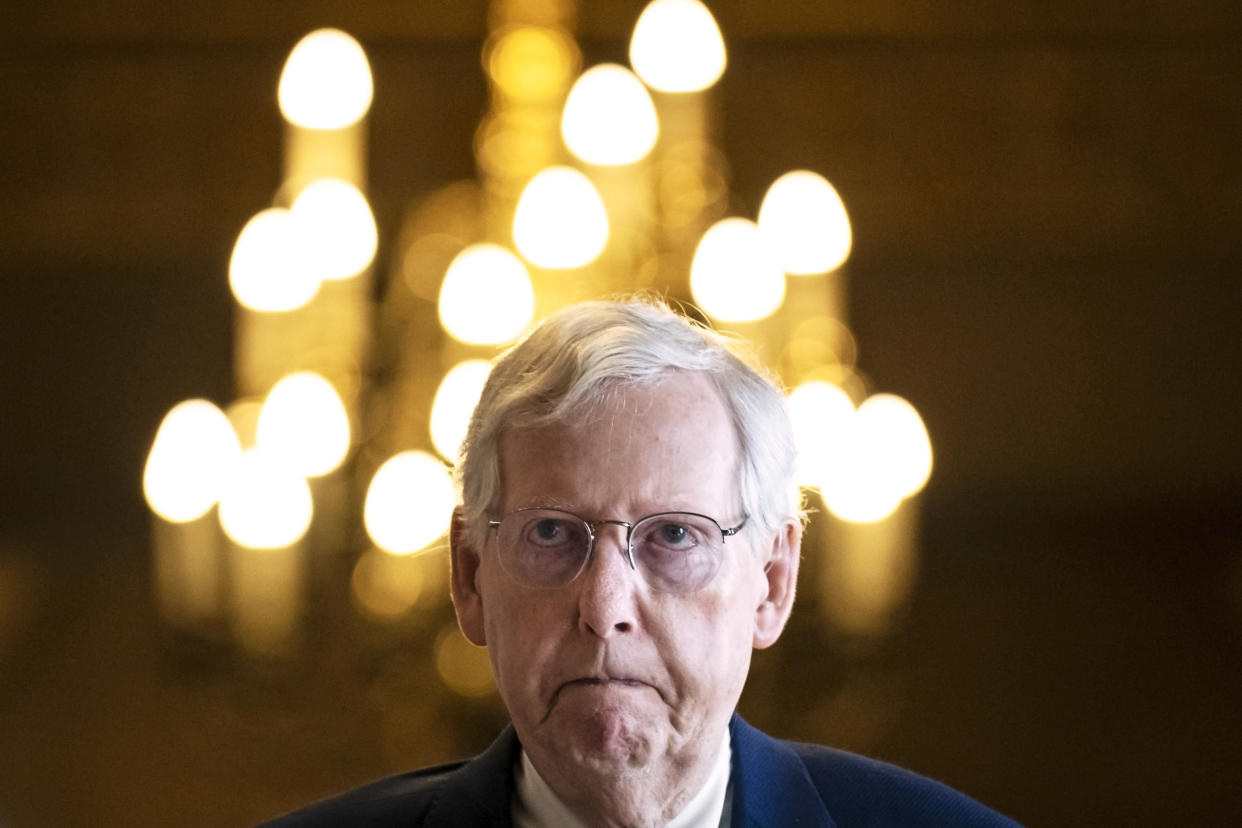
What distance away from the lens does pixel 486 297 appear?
12.7 ft

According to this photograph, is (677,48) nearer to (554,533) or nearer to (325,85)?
(325,85)

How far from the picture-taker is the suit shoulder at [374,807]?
5.66 ft

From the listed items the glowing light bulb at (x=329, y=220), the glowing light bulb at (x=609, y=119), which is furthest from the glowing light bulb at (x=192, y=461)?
the glowing light bulb at (x=609, y=119)

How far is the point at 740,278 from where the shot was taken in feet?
12.8

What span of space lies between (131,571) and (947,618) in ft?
13.7

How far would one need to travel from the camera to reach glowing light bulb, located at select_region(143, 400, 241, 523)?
4.40m

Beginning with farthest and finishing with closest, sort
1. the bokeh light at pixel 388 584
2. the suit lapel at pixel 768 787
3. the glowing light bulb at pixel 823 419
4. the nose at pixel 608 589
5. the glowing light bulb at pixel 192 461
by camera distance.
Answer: the glowing light bulb at pixel 192 461 < the bokeh light at pixel 388 584 < the glowing light bulb at pixel 823 419 < the suit lapel at pixel 768 787 < the nose at pixel 608 589

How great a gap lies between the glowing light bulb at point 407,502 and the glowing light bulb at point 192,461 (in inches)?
18.3

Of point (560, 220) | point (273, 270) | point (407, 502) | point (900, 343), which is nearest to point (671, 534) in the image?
point (560, 220)

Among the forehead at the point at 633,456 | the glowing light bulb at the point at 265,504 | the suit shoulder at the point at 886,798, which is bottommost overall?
the glowing light bulb at the point at 265,504

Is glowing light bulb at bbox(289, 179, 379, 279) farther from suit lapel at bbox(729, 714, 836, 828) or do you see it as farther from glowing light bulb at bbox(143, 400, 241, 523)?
suit lapel at bbox(729, 714, 836, 828)

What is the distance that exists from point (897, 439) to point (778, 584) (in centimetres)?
256

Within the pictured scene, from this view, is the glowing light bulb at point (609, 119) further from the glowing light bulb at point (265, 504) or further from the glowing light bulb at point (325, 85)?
the glowing light bulb at point (265, 504)

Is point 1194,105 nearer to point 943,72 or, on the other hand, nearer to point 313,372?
point 943,72
